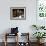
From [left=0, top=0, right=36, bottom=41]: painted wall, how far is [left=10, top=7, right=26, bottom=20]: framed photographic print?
141 mm

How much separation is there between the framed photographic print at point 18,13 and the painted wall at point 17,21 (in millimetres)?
141

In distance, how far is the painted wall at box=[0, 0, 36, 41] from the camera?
746 cm

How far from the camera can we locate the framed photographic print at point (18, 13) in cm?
748

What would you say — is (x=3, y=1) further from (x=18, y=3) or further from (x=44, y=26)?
(x=44, y=26)

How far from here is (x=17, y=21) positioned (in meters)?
7.54

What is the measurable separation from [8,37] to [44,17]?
1.96 m

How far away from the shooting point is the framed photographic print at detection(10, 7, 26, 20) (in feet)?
24.5

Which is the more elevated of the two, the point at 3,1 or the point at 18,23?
the point at 3,1

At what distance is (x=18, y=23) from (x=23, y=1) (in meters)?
1.06

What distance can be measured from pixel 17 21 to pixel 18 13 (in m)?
0.38

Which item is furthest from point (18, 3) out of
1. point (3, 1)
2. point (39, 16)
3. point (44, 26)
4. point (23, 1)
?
point (44, 26)

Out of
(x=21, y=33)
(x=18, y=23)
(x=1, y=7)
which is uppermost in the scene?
(x=1, y=7)

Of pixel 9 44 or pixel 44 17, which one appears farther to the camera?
pixel 44 17

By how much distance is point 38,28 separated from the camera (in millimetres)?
7492
